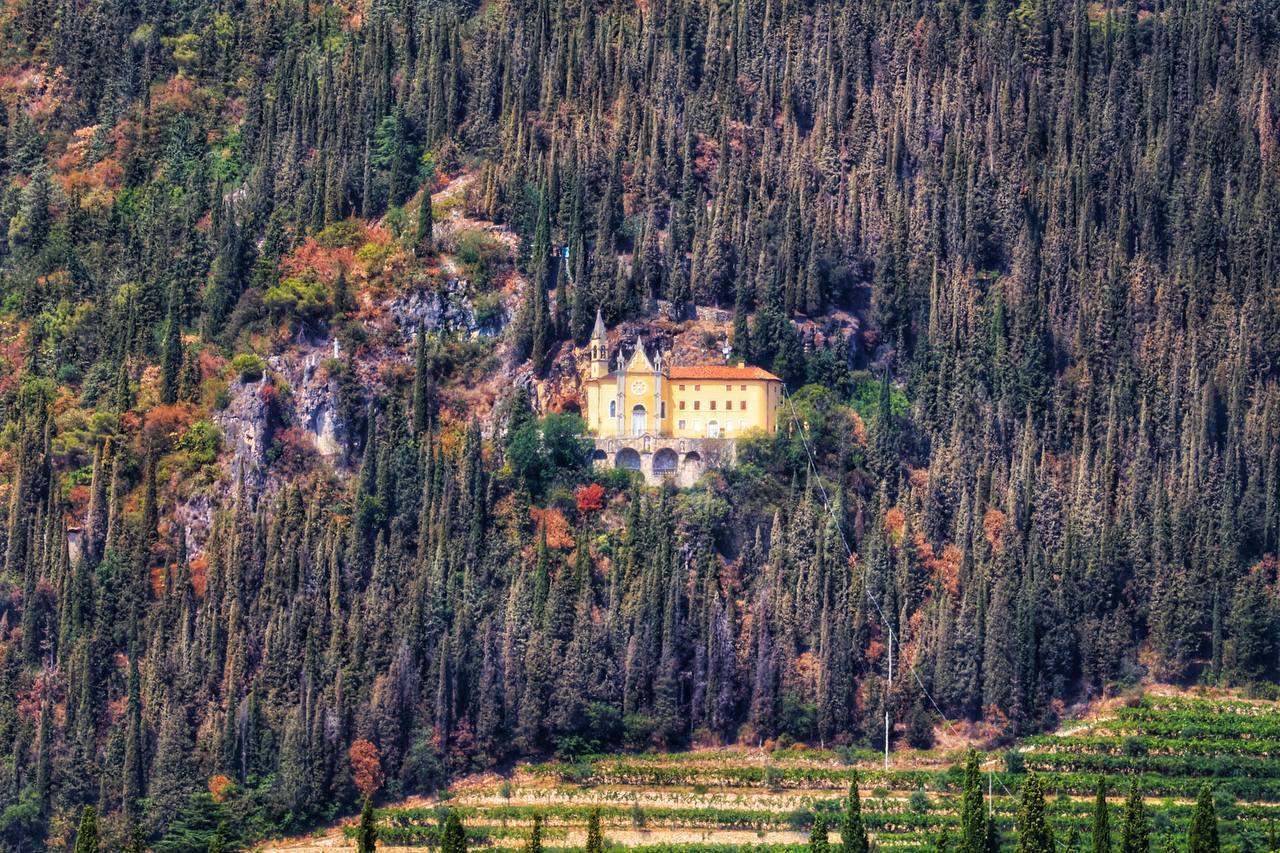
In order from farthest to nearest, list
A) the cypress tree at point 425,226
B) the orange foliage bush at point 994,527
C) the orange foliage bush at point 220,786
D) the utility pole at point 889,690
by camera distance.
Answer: the cypress tree at point 425,226 < the orange foliage bush at point 994,527 < the utility pole at point 889,690 < the orange foliage bush at point 220,786

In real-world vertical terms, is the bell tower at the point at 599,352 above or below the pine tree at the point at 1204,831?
above

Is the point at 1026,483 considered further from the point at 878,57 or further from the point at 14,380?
the point at 14,380

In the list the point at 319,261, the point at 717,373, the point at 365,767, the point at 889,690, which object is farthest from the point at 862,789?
the point at 319,261

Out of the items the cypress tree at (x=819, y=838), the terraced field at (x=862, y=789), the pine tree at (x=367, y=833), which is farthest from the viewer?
the terraced field at (x=862, y=789)

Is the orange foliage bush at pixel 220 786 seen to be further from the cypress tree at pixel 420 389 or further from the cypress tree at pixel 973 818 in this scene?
the cypress tree at pixel 973 818

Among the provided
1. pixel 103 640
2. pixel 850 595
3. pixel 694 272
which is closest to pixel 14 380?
pixel 103 640

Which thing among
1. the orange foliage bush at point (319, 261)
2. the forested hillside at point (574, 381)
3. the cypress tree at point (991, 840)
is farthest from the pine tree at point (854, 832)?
the orange foliage bush at point (319, 261)

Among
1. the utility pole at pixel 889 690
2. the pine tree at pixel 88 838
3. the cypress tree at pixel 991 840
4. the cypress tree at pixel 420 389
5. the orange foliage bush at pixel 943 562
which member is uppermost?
the cypress tree at pixel 420 389

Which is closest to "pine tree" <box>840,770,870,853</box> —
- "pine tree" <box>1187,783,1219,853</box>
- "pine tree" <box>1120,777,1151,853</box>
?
"pine tree" <box>1120,777,1151,853</box>
